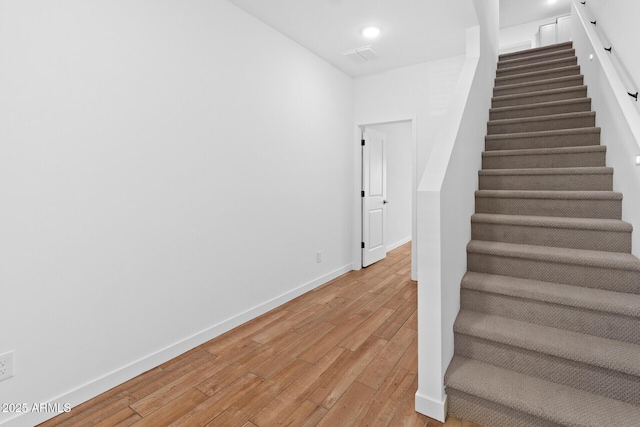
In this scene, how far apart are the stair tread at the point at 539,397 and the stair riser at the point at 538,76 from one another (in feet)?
10.6

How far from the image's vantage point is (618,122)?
205 centimetres

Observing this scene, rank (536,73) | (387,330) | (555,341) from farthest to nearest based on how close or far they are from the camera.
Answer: (536,73) < (387,330) < (555,341)

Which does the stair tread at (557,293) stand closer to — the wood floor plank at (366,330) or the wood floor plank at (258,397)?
the wood floor plank at (366,330)

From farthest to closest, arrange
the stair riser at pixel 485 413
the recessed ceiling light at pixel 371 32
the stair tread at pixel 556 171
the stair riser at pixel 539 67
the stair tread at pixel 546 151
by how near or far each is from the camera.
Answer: the stair riser at pixel 539 67 → the recessed ceiling light at pixel 371 32 → the stair tread at pixel 546 151 → the stair tread at pixel 556 171 → the stair riser at pixel 485 413

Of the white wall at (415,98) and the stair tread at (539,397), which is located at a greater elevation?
the white wall at (415,98)

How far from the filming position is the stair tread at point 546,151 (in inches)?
92.6

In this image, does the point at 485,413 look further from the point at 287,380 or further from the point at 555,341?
the point at 287,380

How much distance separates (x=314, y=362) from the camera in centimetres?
215

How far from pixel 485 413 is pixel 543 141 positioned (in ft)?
7.31

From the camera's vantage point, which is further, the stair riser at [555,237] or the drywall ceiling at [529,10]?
the drywall ceiling at [529,10]

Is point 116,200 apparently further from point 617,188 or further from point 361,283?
point 617,188

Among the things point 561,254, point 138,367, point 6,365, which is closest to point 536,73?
point 561,254

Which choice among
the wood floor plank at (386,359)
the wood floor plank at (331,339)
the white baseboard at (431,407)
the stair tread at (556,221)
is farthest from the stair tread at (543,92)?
the white baseboard at (431,407)

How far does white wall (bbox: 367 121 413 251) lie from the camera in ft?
19.1
